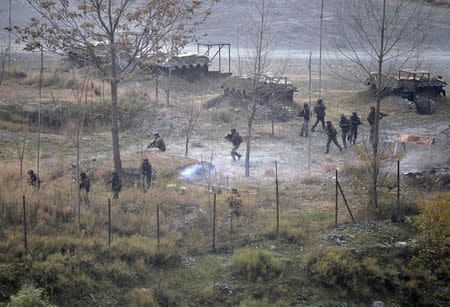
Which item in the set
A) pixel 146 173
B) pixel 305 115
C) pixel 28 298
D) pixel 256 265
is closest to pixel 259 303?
pixel 256 265

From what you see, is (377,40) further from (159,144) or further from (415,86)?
(159,144)

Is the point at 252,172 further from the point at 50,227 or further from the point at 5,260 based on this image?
the point at 5,260

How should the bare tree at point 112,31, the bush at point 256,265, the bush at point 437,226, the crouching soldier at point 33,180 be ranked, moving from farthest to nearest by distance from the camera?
the bare tree at point 112,31 < the crouching soldier at point 33,180 < the bush at point 437,226 < the bush at point 256,265

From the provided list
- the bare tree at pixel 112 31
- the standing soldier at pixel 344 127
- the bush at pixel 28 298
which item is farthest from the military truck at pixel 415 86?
the bush at pixel 28 298

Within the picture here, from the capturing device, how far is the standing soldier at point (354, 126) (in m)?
21.2

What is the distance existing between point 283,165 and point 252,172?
51.6 inches

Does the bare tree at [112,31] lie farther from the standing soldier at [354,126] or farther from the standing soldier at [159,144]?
the standing soldier at [354,126]

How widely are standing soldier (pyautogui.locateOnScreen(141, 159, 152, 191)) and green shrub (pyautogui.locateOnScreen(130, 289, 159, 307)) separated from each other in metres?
5.15

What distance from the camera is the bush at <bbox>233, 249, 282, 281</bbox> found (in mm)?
11734

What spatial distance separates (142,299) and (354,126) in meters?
12.9

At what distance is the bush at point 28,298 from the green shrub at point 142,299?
147 cm

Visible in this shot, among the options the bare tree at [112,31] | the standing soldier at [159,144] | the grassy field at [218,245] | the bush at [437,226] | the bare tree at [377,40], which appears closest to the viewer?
the grassy field at [218,245]

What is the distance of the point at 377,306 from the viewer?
1146 cm

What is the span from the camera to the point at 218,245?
12852 mm
